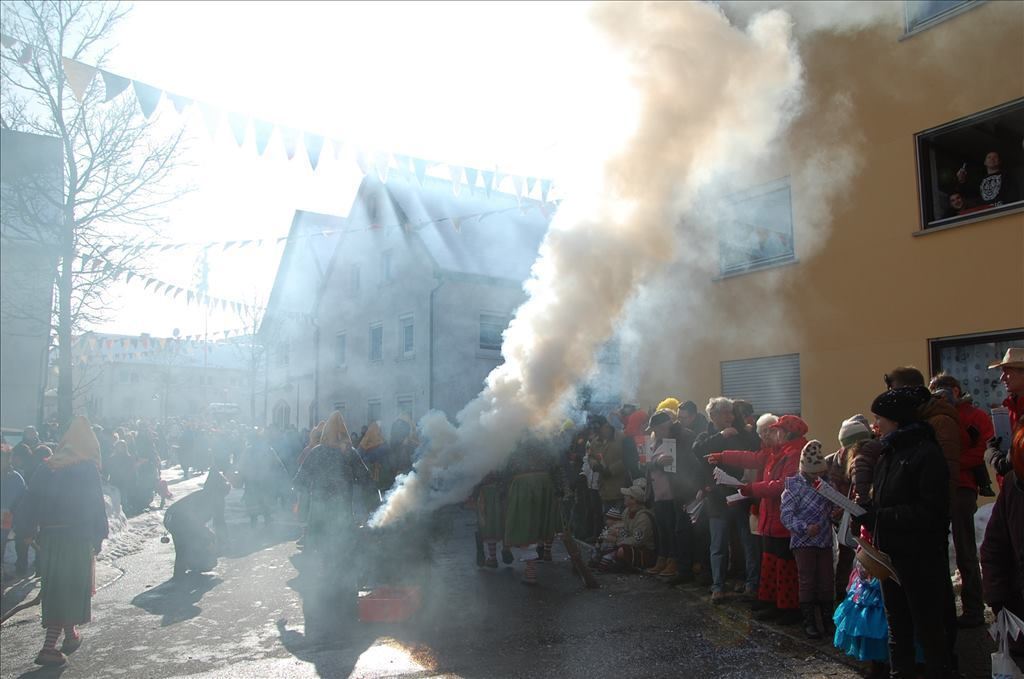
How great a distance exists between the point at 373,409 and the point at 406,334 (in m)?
2.84

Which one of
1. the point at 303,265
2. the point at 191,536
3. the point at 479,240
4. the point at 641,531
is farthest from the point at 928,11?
the point at 303,265

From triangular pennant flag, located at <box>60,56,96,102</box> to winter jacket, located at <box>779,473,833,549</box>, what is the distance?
7.79 meters

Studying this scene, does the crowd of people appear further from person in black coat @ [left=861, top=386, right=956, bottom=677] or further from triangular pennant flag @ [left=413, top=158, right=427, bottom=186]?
triangular pennant flag @ [left=413, top=158, right=427, bottom=186]

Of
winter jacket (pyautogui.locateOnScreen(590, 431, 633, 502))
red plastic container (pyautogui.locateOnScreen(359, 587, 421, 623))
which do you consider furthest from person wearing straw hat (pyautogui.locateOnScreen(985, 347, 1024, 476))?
winter jacket (pyautogui.locateOnScreen(590, 431, 633, 502))

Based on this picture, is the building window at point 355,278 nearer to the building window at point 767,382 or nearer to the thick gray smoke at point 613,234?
the building window at point 767,382

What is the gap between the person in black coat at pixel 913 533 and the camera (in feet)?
12.1

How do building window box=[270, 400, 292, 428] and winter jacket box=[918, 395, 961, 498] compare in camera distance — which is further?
building window box=[270, 400, 292, 428]

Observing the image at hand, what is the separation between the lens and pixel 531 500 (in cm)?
715

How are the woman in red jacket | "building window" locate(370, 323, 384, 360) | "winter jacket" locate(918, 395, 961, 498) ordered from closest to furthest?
"winter jacket" locate(918, 395, 961, 498)
the woman in red jacket
"building window" locate(370, 323, 384, 360)

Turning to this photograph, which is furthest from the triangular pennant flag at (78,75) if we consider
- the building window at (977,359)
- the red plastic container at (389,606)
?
the building window at (977,359)

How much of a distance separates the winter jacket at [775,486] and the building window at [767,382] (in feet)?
15.7

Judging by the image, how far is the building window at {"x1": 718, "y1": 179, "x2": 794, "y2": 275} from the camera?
33.9 feet

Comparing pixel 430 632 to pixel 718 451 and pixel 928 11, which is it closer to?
pixel 718 451

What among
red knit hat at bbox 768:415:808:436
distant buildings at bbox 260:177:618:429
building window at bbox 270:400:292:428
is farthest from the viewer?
building window at bbox 270:400:292:428
